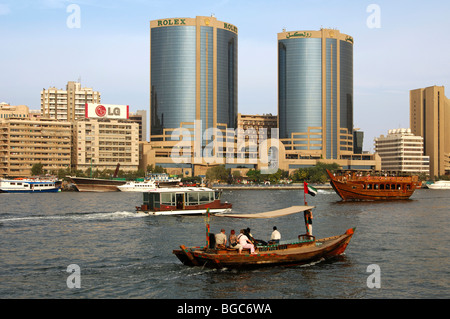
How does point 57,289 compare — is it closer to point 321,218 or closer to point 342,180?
point 321,218

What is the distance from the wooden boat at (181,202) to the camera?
72750 millimetres

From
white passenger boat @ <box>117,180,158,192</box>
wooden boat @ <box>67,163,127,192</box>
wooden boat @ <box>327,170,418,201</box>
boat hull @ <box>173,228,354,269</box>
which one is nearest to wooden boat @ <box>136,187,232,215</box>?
boat hull @ <box>173,228,354,269</box>

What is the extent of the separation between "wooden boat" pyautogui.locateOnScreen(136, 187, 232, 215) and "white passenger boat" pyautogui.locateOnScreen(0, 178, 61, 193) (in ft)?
351

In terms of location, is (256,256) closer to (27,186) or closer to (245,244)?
(245,244)

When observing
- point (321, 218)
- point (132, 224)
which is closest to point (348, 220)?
point (321, 218)

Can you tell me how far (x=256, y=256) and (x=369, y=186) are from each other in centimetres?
8781

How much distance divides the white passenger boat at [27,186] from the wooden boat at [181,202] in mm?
106929

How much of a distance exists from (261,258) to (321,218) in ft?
131

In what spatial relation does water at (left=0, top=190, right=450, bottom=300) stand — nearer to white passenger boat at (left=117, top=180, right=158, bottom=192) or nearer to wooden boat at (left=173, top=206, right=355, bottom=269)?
wooden boat at (left=173, top=206, right=355, bottom=269)

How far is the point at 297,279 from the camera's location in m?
35.7

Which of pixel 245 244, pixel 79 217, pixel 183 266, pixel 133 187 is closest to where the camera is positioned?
pixel 245 244

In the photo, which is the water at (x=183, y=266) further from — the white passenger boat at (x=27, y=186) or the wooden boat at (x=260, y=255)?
the white passenger boat at (x=27, y=186)

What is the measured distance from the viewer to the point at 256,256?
37.2 metres

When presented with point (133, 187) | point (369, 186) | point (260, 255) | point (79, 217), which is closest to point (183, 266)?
point (260, 255)
